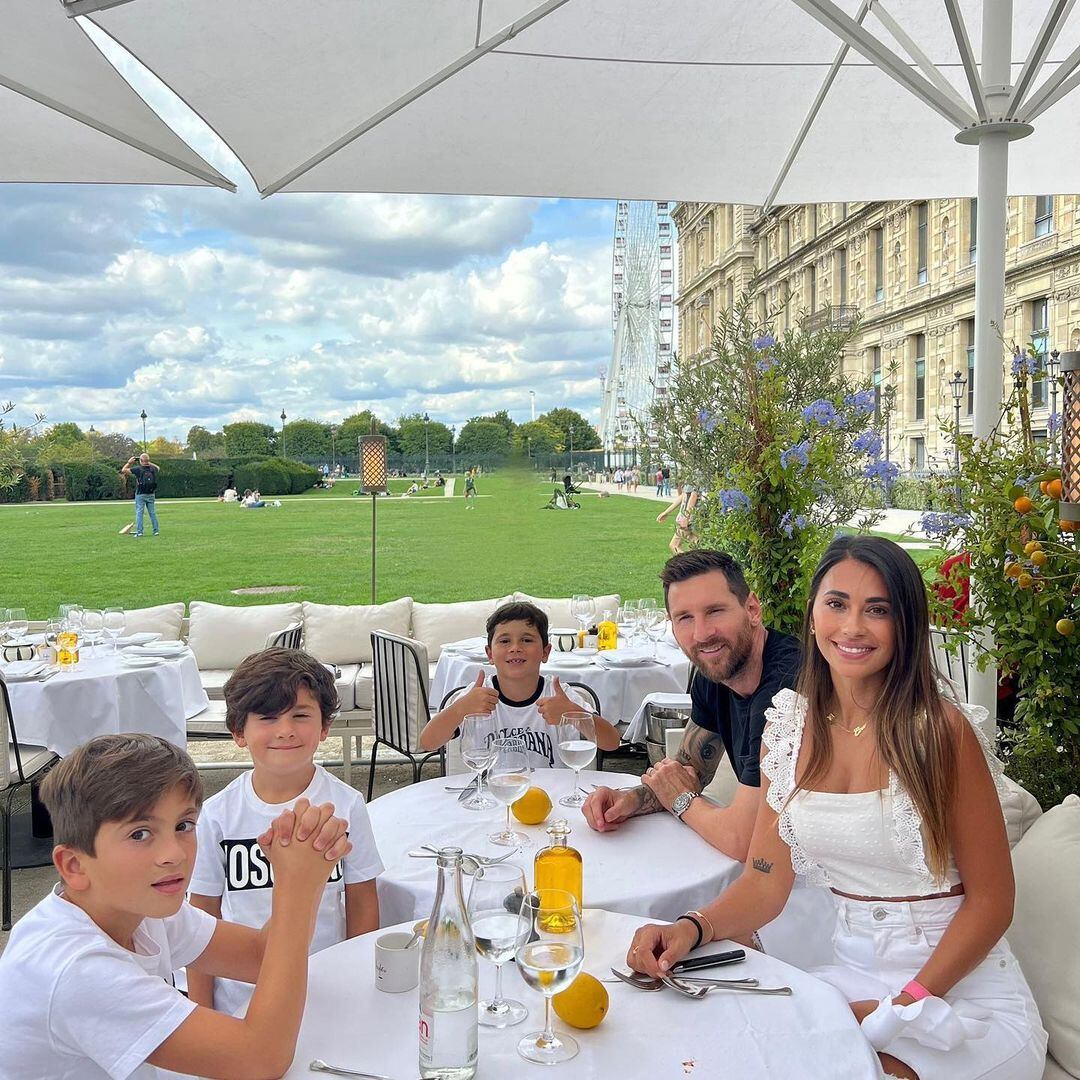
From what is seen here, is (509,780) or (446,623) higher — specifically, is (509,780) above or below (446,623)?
above

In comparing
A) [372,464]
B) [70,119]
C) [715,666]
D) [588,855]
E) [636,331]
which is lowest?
[588,855]

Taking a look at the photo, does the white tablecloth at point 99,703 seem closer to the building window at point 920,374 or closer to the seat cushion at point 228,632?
the seat cushion at point 228,632

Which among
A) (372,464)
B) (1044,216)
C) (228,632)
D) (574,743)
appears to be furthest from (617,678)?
(1044,216)

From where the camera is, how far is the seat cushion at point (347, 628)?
6.45 m

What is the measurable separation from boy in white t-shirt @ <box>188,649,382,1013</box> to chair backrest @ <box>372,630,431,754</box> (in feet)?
8.75

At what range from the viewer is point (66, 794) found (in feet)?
4.15

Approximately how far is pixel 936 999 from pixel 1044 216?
42119mm

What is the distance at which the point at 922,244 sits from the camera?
4481 centimetres

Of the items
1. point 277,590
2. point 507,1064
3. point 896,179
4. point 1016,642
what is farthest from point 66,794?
point 277,590

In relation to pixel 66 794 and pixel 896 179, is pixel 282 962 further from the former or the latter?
pixel 896 179

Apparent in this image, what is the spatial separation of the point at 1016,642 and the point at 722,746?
910mm

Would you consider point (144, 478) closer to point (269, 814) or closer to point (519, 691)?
point (519, 691)

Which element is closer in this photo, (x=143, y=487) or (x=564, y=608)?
(x=564, y=608)

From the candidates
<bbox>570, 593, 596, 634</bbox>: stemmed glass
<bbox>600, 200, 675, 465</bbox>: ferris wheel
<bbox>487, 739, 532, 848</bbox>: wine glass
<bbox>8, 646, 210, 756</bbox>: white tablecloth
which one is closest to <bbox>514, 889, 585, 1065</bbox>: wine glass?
<bbox>487, 739, 532, 848</bbox>: wine glass
